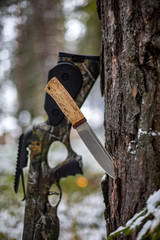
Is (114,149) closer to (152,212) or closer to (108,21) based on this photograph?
(152,212)

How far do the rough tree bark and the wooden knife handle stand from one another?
21 cm

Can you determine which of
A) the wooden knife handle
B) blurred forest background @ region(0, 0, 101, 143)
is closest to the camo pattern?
the wooden knife handle

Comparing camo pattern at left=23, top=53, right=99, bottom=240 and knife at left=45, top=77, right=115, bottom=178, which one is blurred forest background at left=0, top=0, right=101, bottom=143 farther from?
knife at left=45, top=77, right=115, bottom=178

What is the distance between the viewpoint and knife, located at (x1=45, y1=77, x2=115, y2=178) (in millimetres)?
1382

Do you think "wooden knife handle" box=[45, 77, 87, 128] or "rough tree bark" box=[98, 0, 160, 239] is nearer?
"rough tree bark" box=[98, 0, 160, 239]

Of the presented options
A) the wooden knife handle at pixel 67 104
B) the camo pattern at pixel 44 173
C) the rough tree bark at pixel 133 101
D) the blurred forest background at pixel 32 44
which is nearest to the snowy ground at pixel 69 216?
the camo pattern at pixel 44 173

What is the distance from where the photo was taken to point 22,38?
9.18m

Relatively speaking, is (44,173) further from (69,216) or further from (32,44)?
(32,44)

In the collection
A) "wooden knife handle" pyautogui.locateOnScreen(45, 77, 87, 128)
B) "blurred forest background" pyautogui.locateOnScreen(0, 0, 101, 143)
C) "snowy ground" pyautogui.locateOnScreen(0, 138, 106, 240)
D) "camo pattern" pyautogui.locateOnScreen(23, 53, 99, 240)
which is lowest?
"snowy ground" pyautogui.locateOnScreen(0, 138, 106, 240)

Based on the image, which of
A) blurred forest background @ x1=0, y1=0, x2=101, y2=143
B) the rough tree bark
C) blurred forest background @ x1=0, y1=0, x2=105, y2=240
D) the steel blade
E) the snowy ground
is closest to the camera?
the rough tree bark

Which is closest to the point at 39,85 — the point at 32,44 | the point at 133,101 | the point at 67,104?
the point at 32,44

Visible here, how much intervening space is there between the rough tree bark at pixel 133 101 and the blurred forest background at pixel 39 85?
1.11m

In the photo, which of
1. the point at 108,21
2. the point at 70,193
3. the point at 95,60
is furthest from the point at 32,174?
the point at 70,193

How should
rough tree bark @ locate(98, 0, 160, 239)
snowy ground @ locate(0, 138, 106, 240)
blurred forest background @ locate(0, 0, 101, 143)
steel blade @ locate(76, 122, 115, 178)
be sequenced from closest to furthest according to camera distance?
rough tree bark @ locate(98, 0, 160, 239), steel blade @ locate(76, 122, 115, 178), snowy ground @ locate(0, 138, 106, 240), blurred forest background @ locate(0, 0, 101, 143)
